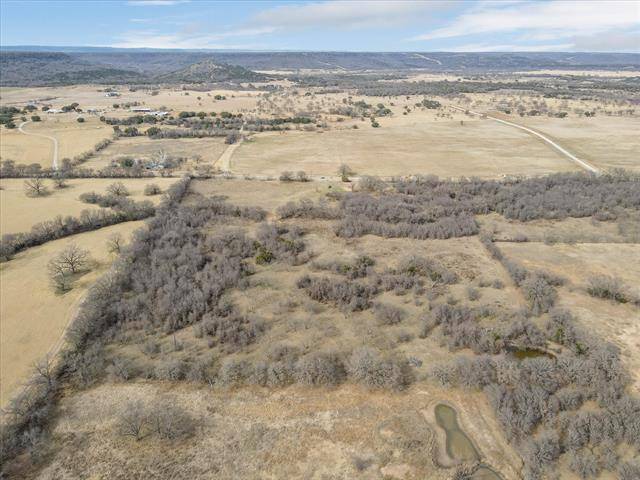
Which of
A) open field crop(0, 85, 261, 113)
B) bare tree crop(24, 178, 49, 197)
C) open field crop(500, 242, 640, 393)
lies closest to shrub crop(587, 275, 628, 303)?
open field crop(500, 242, 640, 393)

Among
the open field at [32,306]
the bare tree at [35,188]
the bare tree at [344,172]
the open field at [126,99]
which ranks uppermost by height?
the open field at [126,99]

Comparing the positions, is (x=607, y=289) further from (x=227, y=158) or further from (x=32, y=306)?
(x=227, y=158)

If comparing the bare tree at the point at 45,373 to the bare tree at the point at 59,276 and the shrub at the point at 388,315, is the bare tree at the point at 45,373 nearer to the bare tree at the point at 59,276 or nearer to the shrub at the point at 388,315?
the bare tree at the point at 59,276

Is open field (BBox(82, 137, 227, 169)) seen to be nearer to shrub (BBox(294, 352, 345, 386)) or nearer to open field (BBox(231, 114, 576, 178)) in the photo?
open field (BBox(231, 114, 576, 178))

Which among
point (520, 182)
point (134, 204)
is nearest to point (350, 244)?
point (134, 204)

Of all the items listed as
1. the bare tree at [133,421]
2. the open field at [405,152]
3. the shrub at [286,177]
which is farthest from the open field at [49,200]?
the bare tree at [133,421]

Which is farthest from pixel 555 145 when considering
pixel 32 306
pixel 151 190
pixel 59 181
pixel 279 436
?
pixel 32 306

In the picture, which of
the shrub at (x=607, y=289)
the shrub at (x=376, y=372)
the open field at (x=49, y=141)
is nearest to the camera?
the shrub at (x=376, y=372)

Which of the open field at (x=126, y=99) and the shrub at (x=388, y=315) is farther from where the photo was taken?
the open field at (x=126, y=99)
